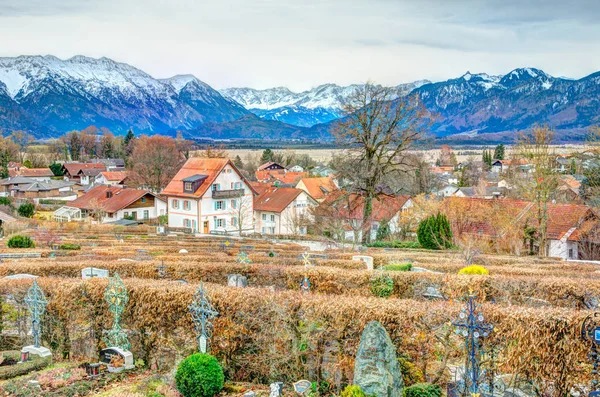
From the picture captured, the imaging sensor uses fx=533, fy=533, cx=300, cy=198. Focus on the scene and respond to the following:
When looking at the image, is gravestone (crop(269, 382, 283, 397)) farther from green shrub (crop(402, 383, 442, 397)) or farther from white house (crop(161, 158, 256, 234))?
white house (crop(161, 158, 256, 234))

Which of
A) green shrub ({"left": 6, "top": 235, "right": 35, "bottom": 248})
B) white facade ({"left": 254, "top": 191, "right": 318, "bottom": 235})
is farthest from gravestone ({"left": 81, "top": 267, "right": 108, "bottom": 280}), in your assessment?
white facade ({"left": 254, "top": 191, "right": 318, "bottom": 235})

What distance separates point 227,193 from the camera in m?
59.4

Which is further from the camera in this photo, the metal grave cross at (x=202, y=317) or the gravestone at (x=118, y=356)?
the gravestone at (x=118, y=356)

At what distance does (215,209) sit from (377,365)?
50.8 metres

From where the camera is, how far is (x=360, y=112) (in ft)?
133

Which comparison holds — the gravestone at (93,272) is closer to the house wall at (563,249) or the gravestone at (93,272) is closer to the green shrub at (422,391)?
the green shrub at (422,391)

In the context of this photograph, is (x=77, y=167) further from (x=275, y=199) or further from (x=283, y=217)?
(x=283, y=217)

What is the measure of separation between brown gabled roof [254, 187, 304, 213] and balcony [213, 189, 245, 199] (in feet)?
14.5

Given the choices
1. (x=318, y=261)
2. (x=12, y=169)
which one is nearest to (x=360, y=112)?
(x=318, y=261)

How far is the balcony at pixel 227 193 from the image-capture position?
58.6 m

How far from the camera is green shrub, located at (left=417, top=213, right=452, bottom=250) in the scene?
115ft

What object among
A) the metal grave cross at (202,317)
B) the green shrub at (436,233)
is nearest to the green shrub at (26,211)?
the green shrub at (436,233)

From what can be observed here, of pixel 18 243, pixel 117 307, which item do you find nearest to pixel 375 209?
pixel 18 243

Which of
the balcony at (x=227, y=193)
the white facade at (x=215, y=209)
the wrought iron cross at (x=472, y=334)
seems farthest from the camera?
the balcony at (x=227, y=193)
